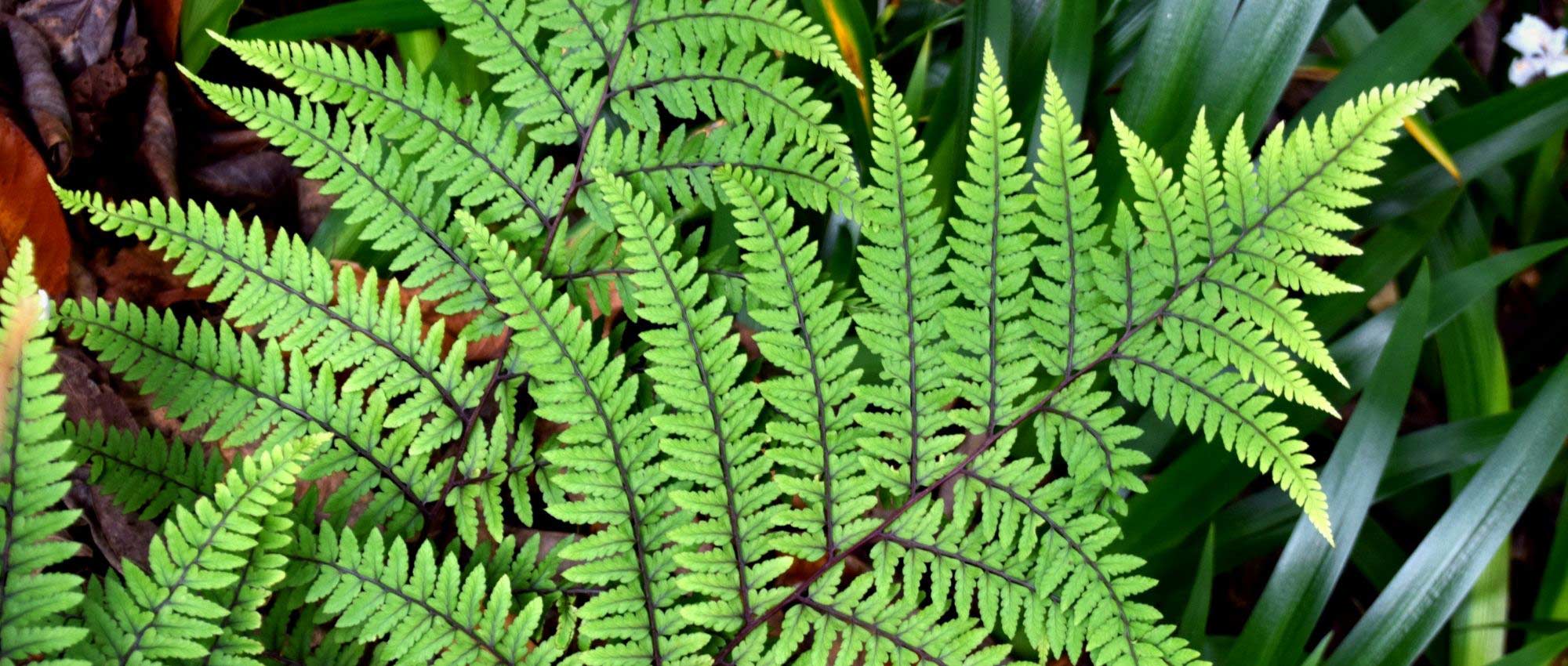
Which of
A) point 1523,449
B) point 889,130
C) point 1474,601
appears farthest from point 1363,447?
point 889,130

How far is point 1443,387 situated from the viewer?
2166 mm

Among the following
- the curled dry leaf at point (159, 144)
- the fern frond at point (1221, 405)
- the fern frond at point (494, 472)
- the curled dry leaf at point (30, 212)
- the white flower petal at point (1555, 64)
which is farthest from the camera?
the white flower petal at point (1555, 64)

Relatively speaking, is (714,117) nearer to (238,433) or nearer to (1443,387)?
(238,433)

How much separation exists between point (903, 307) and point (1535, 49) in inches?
75.4

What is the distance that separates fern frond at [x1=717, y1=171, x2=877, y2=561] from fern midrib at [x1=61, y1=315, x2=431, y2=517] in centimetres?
45

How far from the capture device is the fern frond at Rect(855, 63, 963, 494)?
3.97 ft

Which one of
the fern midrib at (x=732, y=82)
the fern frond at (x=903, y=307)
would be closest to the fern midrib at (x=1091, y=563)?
the fern frond at (x=903, y=307)

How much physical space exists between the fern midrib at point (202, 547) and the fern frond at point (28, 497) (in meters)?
0.06

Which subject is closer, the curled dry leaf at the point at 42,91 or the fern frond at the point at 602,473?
the fern frond at the point at 602,473

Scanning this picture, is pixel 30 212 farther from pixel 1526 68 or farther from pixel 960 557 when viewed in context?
pixel 1526 68

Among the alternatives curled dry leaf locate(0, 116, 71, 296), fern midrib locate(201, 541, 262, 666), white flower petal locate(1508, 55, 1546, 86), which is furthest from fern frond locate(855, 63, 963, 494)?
white flower petal locate(1508, 55, 1546, 86)

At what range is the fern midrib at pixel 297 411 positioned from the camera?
4.03 ft

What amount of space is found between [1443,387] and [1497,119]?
57 centimetres

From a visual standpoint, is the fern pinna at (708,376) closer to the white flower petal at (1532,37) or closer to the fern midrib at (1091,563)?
the fern midrib at (1091,563)
